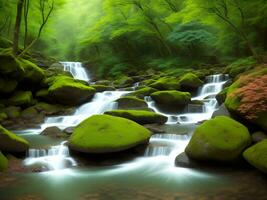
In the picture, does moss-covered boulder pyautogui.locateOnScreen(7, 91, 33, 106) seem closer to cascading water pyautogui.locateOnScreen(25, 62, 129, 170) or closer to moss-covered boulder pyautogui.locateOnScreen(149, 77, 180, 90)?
cascading water pyautogui.locateOnScreen(25, 62, 129, 170)

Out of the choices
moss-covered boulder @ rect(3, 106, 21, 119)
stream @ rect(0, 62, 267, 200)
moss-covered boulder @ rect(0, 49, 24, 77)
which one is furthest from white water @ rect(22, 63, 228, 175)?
moss-covered boulder @ rect(0, 49, 24, 77)

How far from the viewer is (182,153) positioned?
9445 mm

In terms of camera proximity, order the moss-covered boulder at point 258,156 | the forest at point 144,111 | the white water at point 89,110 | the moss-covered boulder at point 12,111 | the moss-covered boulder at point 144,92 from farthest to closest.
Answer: the moss-covered boulder at point 144,92, the moss-covered boulder at point 12,111, the white water at point 89,110, the forest at point 144,111, the moss-covered boulder at point 258,156

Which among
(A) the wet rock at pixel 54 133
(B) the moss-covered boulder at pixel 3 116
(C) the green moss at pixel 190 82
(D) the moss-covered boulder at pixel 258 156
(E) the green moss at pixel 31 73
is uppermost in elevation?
(E) the green moss at pixel 31 73

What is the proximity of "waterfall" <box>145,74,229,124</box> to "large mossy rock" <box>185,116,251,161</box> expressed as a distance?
5.22 metres

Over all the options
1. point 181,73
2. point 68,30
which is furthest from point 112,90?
point 68,30

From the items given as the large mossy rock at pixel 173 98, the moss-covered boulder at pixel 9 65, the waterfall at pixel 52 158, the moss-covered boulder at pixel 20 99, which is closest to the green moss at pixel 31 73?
the moss-covered boulder at pixel 20 99

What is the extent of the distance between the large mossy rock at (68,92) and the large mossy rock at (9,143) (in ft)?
25.1

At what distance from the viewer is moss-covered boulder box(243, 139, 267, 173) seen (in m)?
7.55

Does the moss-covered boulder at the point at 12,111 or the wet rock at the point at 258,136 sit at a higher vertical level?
the wet rock at the point at 258,136

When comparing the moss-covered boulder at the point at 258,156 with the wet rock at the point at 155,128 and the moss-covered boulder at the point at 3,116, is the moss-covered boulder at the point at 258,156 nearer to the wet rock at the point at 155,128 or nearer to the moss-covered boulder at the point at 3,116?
the wet rock at the point at 155,128

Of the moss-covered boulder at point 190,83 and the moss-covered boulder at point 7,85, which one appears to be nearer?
the moss-covered boulder at point 7,85

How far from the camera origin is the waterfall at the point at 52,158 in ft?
31.1

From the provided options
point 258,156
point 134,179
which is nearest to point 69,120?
point 134,179
